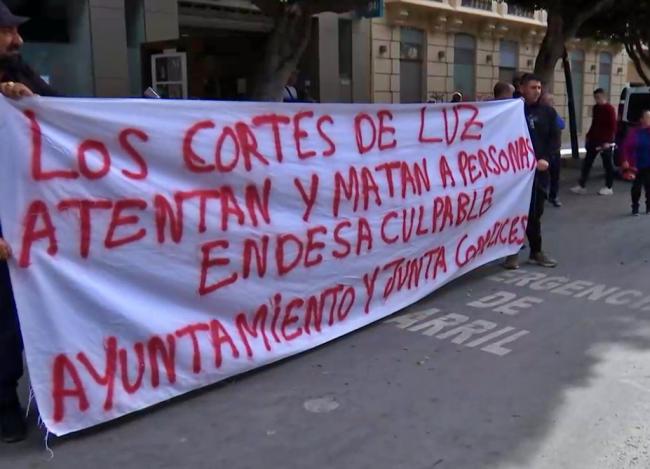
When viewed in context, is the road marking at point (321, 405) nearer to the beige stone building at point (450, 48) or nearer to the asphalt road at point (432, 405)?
Result: the asphalt road at point (432, 405)

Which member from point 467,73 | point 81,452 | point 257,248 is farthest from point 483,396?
point 467,73

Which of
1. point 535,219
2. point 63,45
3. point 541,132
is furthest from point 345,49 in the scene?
point 535,219

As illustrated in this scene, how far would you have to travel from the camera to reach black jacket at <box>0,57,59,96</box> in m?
3.29

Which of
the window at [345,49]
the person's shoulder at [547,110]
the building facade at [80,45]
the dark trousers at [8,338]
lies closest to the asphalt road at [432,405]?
the dark trousers at [8,338]

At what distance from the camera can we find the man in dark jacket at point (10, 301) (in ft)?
10.4

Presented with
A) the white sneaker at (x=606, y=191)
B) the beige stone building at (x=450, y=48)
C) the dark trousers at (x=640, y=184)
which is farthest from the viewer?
the beige stone building at (x=450, y=48)

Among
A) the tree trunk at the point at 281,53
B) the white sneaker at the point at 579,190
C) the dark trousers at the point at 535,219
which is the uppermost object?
the tree trunk at the point at 281,53

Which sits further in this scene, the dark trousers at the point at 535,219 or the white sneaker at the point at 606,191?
the white sneaker at the point at 606,191

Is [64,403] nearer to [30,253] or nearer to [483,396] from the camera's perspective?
[30,253]

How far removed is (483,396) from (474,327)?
1.25 m

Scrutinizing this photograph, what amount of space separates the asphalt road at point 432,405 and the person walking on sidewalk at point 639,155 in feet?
15.2

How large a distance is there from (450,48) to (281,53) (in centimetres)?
1384

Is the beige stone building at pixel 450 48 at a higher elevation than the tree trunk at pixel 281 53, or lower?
higher

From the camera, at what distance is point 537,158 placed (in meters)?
7.02
